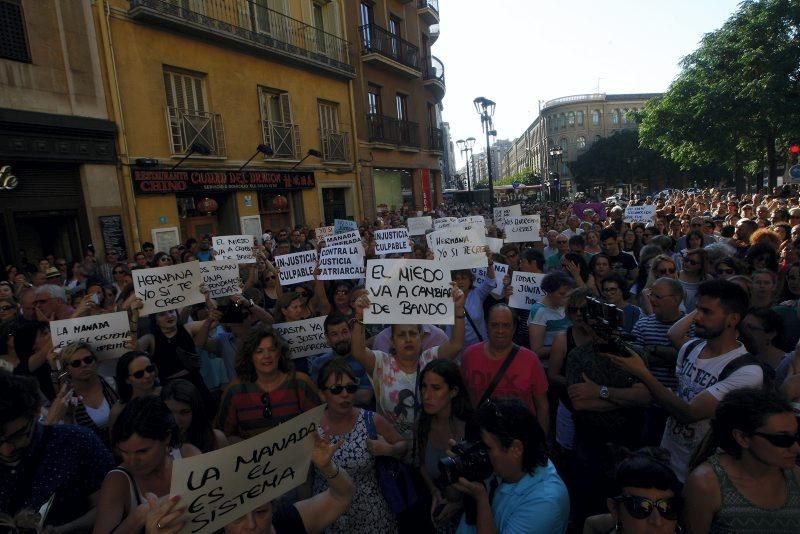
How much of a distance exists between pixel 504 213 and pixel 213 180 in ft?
27.7

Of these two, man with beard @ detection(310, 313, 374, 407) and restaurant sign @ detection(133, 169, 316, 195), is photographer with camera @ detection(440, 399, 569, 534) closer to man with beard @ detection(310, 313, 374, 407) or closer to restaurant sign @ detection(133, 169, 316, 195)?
man with beard @ detection(310, 313, 374, 407)

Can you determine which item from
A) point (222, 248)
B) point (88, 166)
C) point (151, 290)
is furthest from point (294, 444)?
point (88, 166)

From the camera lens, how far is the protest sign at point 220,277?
19.3 feet

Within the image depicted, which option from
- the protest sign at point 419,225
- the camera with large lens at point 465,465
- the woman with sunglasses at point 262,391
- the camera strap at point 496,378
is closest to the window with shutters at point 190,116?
the protest sign at point 419,225

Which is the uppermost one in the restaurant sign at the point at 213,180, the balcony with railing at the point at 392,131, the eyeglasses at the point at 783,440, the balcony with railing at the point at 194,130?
the balcony with railing at the point at 392,131

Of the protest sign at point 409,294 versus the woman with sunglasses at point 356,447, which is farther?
the protest sign at point 409,294

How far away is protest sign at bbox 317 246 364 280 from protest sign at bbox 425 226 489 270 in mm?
976

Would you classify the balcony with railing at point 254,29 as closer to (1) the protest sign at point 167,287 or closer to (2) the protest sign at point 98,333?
(1) the protest sign at point 167,287

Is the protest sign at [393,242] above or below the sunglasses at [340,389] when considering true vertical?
above

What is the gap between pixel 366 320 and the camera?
359cm

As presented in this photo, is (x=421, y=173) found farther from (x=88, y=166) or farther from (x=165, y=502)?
(x=165, y=502)

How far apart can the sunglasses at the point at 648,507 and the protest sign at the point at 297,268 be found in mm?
4853

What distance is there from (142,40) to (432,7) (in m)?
18.3

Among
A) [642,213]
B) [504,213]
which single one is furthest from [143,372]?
[642,213]
